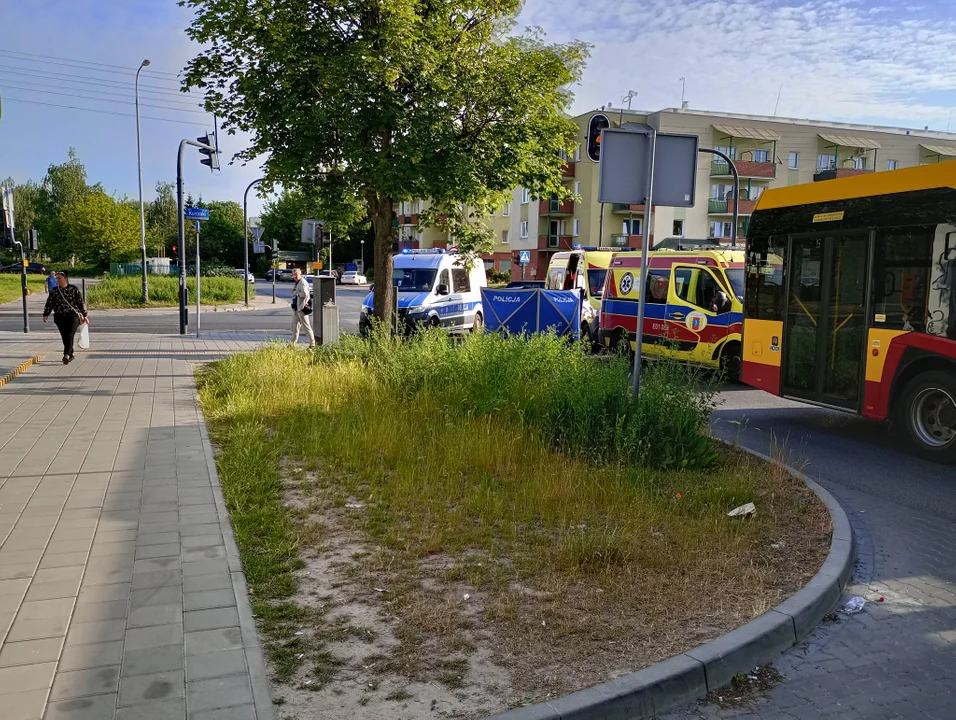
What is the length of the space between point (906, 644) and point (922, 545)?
1758 millimetres

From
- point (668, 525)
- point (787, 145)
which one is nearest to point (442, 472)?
point (668, 525)

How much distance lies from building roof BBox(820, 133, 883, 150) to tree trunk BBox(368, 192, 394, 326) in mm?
52819

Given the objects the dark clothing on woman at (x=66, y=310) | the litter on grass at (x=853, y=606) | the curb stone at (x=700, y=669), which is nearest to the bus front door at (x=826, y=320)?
the litter on grass at (x=853, y=606)

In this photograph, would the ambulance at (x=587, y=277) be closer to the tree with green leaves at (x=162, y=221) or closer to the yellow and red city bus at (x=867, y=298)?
the yellow and red city bus at (x=867, y=298)

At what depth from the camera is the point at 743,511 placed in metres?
5.60

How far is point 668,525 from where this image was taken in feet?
17.2

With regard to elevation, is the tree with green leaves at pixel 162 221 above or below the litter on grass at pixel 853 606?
above

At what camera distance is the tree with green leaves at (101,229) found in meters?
53.2

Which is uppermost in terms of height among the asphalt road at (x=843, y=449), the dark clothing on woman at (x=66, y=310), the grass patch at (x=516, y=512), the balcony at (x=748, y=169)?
the balcony at (x=748, y=169)

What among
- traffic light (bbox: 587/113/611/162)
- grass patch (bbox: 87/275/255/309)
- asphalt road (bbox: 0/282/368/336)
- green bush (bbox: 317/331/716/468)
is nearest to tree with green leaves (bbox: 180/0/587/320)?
traffic light (bbox: 587/113/611/162)

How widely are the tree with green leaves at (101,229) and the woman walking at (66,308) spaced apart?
44610mm

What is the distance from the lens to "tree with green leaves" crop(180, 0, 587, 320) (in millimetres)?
10953

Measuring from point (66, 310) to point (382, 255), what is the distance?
5722mm

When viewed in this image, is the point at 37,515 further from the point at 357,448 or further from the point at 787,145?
the point at 787,145
